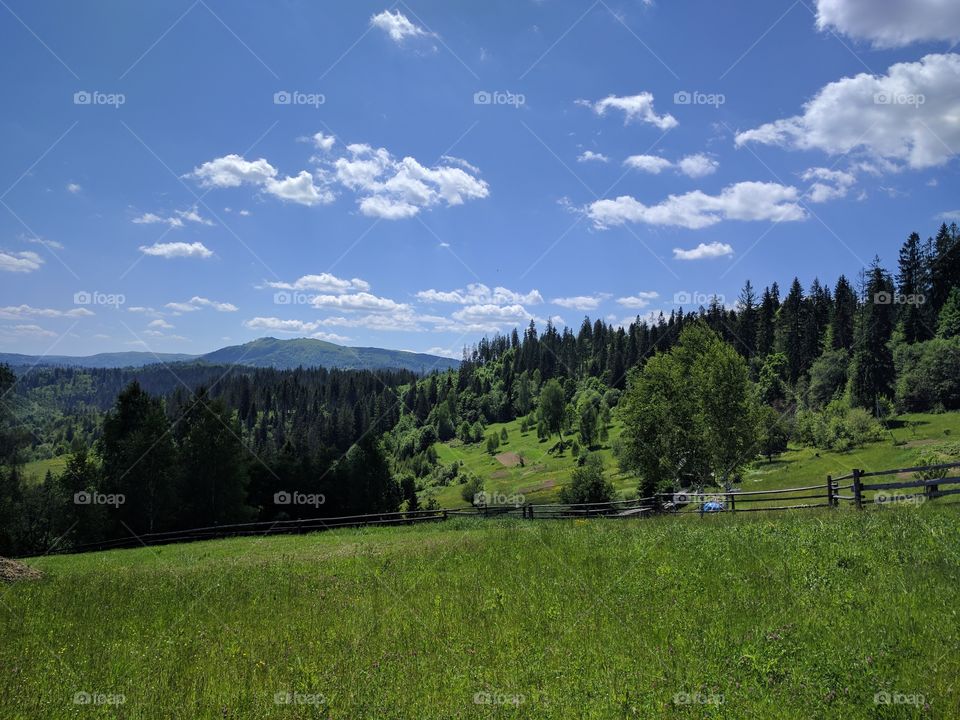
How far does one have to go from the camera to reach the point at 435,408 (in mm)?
190625

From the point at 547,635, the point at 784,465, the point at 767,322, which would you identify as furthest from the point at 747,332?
the point at 547,635

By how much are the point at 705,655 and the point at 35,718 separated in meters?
8.64

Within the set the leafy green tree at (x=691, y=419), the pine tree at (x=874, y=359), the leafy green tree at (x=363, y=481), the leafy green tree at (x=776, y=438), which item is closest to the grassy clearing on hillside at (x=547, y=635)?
the leafy green tree at (x=691, y=419)

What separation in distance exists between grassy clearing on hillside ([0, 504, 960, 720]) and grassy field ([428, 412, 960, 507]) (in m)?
50.0

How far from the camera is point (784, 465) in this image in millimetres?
72438

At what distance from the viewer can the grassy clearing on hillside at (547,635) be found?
266 inches

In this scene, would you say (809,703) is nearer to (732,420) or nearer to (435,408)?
(732,420)

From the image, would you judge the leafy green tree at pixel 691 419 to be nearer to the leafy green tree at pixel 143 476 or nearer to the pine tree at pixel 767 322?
the leafy green tree at pixel 143 476

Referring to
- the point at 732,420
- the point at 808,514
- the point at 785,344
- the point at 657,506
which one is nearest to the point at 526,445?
the point at 785,344

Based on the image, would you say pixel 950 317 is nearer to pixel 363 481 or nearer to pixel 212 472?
pixel 363 481

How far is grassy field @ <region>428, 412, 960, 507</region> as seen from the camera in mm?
59156

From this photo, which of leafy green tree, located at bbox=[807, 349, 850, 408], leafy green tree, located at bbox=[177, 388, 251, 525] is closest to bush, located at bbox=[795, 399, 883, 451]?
leafy green tree, located at bbox=[807, 349, 850, 408]

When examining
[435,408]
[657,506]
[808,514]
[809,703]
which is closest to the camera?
[809,703]

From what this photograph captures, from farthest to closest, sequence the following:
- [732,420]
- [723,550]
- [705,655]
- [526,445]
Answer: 1. [526,445]
2. [732,420]
3. [723,550]
4. [705,655]
